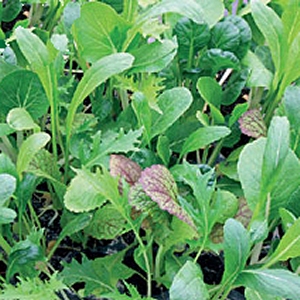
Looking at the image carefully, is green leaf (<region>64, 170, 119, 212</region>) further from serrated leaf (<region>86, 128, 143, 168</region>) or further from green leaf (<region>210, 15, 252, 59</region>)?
green leaf (<region>210, 15, 252, 59</region>)

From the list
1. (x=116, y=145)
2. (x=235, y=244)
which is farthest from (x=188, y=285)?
(x=116, y=145)

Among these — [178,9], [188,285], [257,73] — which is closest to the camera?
[188,285]

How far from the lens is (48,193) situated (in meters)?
0.69

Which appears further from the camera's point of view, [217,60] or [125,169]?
[217,60]

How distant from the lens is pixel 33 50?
0.56m

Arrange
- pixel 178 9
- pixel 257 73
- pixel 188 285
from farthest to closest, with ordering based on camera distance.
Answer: pixel 257 73
pixel 178 9
pixel 188 285

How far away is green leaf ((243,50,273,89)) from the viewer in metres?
0.67

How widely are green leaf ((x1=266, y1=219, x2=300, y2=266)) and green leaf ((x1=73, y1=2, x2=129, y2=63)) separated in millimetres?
249

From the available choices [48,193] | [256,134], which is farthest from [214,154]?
[48,193]

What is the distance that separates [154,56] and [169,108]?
0.06 m

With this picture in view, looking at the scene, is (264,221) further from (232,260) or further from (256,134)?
(256,134)

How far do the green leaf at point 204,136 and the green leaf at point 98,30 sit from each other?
0.12 meters

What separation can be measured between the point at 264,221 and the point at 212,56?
224mm

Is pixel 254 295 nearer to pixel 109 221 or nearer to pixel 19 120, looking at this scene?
pixel 109 221
